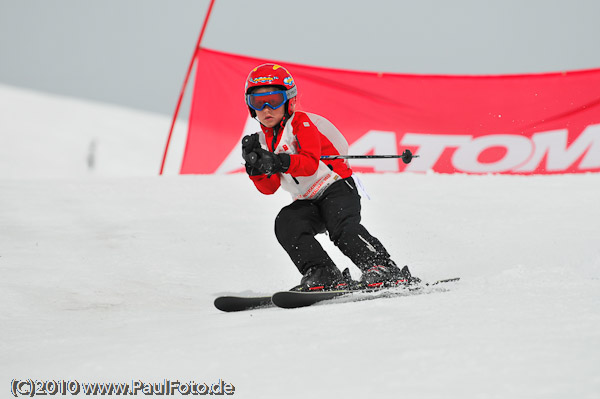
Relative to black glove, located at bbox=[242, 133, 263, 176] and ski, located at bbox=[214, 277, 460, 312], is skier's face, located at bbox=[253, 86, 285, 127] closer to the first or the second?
black glove, located at bbox=[242, 133, 263, 176]

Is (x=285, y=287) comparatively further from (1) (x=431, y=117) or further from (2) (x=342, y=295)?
(1) (x=431, y=117)

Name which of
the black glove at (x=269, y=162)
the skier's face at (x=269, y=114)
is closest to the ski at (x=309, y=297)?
the black glove at (x=269, y=162)

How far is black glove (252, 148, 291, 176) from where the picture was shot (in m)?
3.29

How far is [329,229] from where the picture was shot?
3.69 m

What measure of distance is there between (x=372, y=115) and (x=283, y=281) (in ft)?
14.6

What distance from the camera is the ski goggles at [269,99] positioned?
3.62 m

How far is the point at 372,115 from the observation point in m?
8.62


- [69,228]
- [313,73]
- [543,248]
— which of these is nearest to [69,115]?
[313,73]

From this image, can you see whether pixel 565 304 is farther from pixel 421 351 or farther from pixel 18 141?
pixel 18 141

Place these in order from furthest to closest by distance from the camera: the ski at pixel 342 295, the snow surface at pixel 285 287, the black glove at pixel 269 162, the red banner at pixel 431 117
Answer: the red banner at pixel 431 117
the black glove at pixel 269 162
the ski at pixel 342 295
the snow surface at pixel 285 287

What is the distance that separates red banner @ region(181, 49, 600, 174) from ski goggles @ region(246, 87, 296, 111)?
4.26m

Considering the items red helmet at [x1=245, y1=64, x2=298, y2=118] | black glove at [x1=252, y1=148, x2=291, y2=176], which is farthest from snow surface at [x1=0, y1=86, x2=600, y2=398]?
red helmet at [x1=245, y1=64, x2=298, y2=118]

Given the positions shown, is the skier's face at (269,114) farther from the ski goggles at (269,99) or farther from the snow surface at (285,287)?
the snow surface at (285,287)

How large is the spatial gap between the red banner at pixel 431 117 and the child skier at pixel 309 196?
4206mm
